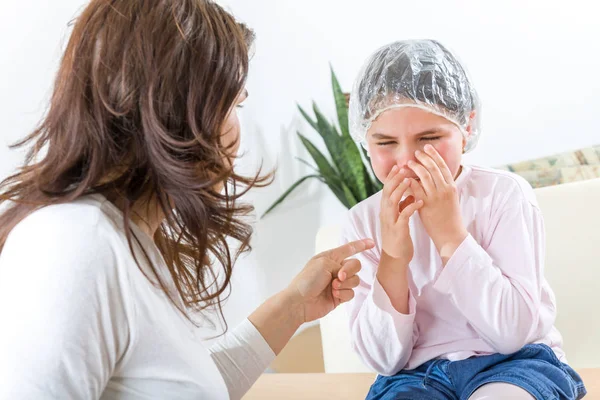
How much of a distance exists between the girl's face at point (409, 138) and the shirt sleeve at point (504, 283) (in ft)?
0.53

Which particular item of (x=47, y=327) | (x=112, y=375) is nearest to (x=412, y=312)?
(x=112, y=375)

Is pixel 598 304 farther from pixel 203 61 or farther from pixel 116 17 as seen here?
pixel 116 17

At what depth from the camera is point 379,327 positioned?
4.33 ft

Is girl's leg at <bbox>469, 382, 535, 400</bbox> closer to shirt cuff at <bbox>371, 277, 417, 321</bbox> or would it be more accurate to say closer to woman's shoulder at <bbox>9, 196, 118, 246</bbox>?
shirt cuff at <bbox>371, 277, 417, 321</bbox>

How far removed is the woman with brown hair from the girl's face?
0.36 m

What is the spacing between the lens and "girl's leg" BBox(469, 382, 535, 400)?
44.3 inches

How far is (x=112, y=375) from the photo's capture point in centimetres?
96

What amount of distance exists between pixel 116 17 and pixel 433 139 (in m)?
0.64

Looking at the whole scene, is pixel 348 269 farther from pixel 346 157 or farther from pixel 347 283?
pixel 346 157

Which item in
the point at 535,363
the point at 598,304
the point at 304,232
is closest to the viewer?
the point at 535,363

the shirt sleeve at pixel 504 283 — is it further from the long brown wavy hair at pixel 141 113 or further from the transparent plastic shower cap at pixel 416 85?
the long brown wavy hair at pixel 141 113

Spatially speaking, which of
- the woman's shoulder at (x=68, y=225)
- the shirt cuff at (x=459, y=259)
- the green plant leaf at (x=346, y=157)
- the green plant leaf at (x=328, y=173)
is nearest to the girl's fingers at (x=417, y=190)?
the shirt cuff at (x=459, y=259)

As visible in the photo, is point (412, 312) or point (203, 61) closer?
point (203, 61)

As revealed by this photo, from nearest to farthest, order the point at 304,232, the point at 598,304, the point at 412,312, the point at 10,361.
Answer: the point at 10,361 < the point at 412,312 < the point at 598,304 < the point at 304,232
